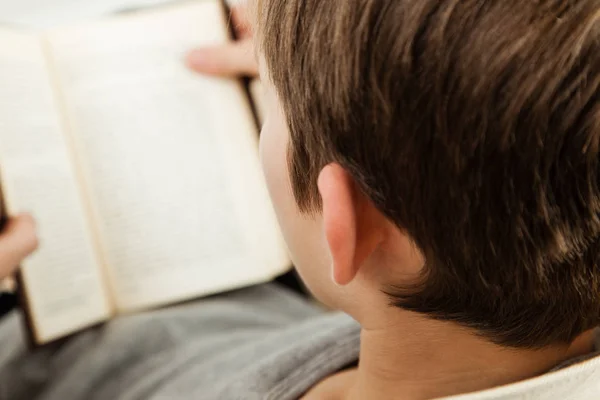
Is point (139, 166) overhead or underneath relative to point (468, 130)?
underneath

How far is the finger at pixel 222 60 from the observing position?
63 centimetres

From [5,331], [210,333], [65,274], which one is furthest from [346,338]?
[5,331]

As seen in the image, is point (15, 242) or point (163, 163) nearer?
point (15, 242)

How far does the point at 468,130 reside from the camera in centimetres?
24

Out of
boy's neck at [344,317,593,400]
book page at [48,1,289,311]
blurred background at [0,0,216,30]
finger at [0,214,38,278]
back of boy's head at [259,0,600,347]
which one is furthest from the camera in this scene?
blurred background at [0,0,216,30]

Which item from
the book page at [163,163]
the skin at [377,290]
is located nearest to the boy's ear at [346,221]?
the skin at [377,290]

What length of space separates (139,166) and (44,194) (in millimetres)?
106

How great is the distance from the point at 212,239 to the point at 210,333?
0.37 ft

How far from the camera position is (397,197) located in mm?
282

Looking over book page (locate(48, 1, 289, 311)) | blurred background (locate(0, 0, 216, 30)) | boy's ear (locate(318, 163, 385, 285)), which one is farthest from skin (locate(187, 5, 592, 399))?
blurred background (locate(0, 0, 216, 30))

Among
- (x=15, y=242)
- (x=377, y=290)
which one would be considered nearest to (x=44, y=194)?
(x=15, y=242)

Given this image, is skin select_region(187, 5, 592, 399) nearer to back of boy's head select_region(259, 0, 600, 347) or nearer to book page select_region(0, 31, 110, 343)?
back of boy's head select_region(259, 0, 600, 347)

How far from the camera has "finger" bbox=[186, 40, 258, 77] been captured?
63 centimetres

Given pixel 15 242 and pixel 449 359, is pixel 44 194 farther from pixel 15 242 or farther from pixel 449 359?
pixel 449 359
